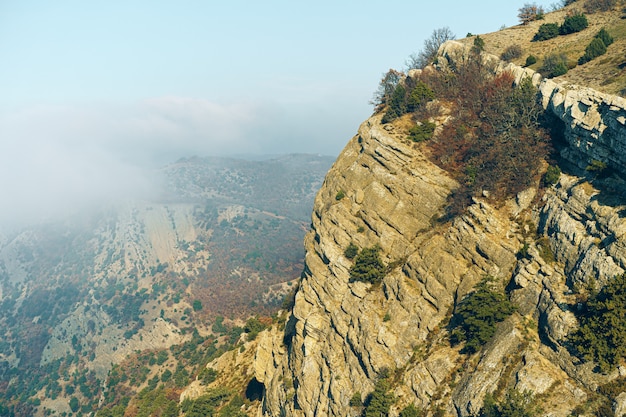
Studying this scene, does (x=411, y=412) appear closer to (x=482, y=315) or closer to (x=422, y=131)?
(x=482, y=315)

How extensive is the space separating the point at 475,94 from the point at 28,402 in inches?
9073

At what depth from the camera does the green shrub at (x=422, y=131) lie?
183 ft

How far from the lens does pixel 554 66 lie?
55.7 meters

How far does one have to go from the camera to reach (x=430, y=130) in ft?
185

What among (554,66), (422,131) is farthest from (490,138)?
(554,66)

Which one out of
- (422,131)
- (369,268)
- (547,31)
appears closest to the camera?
(369,268)

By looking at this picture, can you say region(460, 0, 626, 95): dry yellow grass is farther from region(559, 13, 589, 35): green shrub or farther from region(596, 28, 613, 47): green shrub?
region(559, 13, 589, 35): green shrub

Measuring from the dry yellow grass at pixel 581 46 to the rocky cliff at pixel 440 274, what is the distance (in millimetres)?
5364

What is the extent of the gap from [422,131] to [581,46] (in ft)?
89.3

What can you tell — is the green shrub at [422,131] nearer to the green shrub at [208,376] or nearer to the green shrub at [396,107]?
the green shrub at [396,107]

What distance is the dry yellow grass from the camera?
47500mm

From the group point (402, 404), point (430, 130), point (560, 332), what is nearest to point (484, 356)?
point (560, 332)

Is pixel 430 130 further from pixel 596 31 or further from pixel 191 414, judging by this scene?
pixel 191 414

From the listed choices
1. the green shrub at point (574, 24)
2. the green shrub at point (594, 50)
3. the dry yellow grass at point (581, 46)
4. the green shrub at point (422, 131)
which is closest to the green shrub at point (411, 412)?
the green shrub at point (422, 131)
